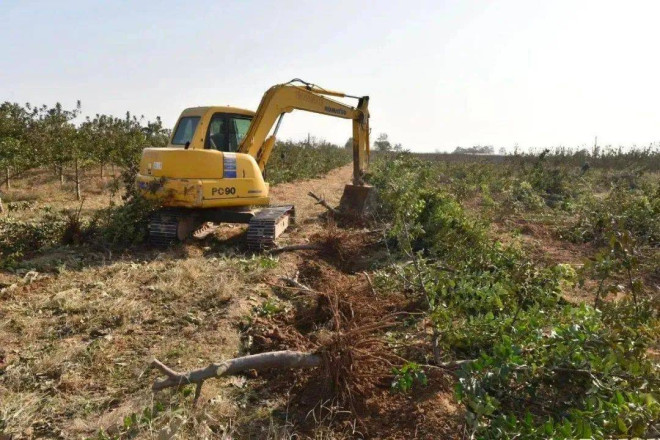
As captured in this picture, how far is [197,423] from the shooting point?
9.61 feet

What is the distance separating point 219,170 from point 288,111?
227 cm

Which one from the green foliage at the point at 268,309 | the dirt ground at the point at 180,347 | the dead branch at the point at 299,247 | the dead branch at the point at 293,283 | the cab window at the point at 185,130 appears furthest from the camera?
the cab window at the point at 185,130

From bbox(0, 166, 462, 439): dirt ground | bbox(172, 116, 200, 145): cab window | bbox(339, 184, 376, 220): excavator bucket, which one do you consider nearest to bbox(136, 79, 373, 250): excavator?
bbox(172, 116, 200, 145): cab window

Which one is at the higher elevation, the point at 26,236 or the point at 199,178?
the point at 199,178

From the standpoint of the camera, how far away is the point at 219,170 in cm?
730

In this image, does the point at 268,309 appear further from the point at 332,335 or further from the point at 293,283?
the point at 332,335

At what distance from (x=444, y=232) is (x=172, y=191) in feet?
14.1

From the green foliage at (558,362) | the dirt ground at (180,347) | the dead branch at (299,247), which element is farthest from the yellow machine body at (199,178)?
the green foliage at (558,362)

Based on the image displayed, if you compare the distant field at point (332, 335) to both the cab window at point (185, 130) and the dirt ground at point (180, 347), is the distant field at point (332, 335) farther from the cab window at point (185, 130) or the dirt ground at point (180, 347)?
the cab window at point (185, 130)

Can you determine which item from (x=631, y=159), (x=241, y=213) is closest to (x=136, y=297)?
(x=241, y=213)

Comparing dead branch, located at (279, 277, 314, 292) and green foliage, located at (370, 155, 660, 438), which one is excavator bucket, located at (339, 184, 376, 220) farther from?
green foliage, located at (370, 155, 660, 438)

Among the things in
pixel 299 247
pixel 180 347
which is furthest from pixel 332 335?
pixel 299 247

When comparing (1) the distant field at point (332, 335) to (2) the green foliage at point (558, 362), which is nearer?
(2) the green foliage at point (558, 362)

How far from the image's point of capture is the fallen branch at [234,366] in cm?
307
